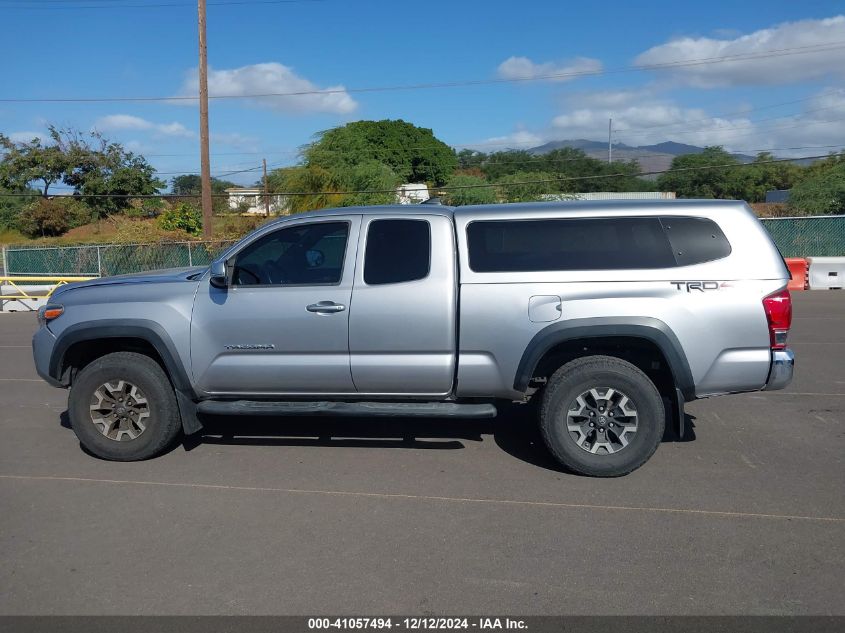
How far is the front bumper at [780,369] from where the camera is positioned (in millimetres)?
5754

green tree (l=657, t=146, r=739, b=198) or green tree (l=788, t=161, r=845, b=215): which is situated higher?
green tree (l=657, t=146, r=739, b=198)

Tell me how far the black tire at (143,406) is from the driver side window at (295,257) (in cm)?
101

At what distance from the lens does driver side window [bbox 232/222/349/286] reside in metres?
6.32

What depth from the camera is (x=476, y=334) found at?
596 centimetres

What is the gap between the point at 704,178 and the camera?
52750 mm

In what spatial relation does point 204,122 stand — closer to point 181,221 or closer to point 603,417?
point 181,221

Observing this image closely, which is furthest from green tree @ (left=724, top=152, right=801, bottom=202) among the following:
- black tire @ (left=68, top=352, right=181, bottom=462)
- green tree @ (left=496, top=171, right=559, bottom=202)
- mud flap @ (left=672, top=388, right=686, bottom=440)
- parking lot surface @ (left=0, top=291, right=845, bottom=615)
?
black tire @ (left=68, top=352, right=181, bottom=462)

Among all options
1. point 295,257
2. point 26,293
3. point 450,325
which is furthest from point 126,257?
point 450,325

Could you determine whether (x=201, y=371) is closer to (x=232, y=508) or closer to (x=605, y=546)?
(x=232, y=508)

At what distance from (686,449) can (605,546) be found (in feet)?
7.34

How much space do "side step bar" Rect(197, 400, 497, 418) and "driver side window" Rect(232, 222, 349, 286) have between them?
0.94 m

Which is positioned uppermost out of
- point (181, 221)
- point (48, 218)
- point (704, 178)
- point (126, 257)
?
point (704, 178)

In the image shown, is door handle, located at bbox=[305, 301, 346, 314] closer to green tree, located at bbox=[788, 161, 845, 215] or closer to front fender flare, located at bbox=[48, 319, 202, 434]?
front fender flare, located at bbox=[48, 319, 202, 434]

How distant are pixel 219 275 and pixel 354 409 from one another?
4.77 feet
